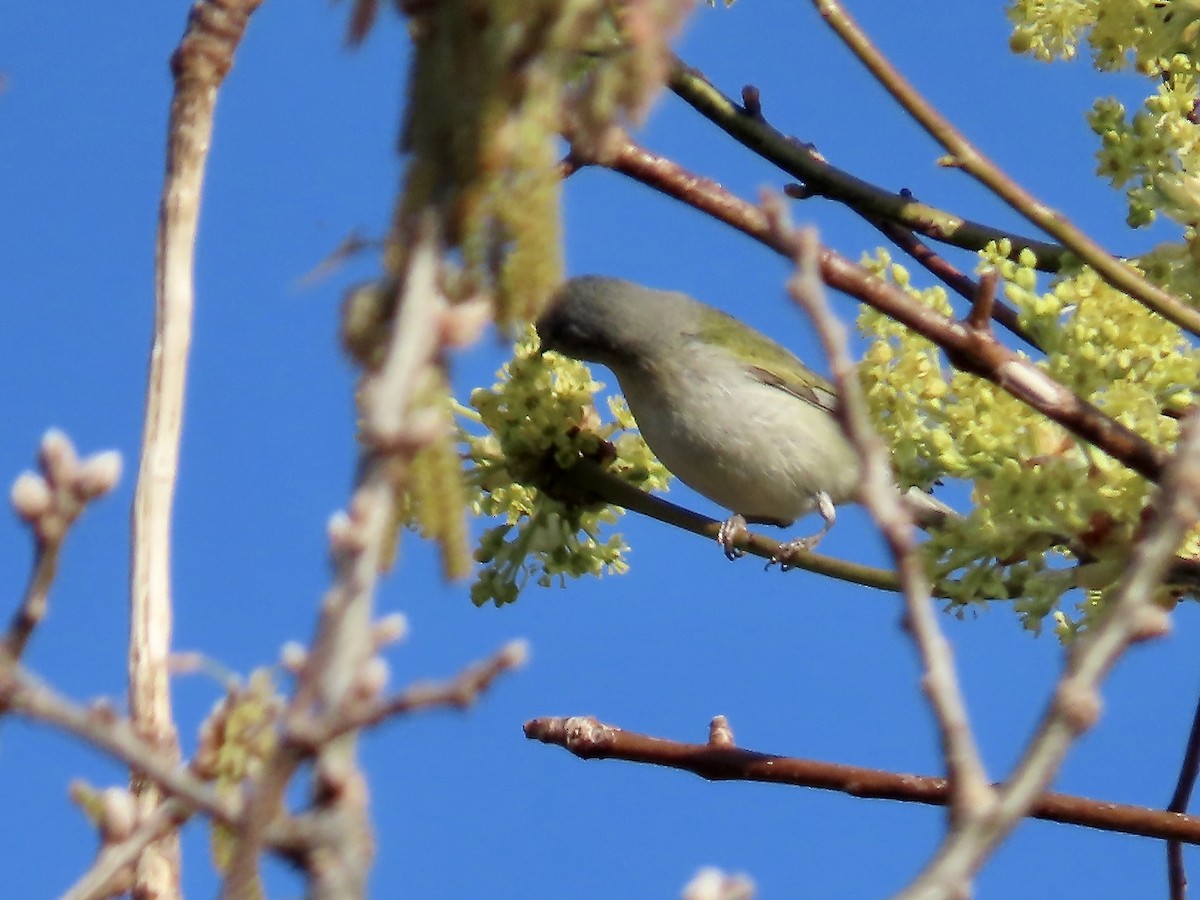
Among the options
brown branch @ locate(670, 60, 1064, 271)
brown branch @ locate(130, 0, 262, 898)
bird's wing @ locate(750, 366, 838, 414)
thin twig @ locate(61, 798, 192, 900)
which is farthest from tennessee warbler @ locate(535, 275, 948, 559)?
thin twig @ locate(61, 798, 192, 900)

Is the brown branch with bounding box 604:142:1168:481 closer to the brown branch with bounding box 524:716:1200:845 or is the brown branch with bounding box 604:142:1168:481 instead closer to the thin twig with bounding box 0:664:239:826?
the brown branch with bounding box 524:716:1200:845

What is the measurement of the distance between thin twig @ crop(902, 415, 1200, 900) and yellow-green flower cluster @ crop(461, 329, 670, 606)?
280 centimetres

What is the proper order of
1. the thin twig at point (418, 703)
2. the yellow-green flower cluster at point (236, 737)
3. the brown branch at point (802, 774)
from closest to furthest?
the thin twig at point (418, 703) → the yellow-green flower cluster at point (236, 737) → the brown branch at point (802, 774)

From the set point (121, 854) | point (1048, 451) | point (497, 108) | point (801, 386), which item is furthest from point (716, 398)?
point (497, 108)

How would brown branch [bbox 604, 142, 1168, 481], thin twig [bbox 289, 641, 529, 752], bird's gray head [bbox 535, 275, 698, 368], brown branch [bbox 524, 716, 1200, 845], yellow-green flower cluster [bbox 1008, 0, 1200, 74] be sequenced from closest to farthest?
1. thin twig [bbox 289, 641, 529, 752]
2. brown branch [bbox 604, 142, 1168, 481]
3. brown branch [bbox 524, 716, 1200, 845]
4. yellow-green flower cluster [bbox 1008, 0, 1200, 74]
5. bird's gray head [bbox 535, 275, 698, 368]

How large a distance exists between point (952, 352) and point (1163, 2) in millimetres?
1842

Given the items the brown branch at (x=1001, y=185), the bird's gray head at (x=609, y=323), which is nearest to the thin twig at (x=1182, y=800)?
the brown branch at (x=1001, y=185)

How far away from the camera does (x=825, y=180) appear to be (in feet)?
12.2

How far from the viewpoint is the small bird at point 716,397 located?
5.89 m

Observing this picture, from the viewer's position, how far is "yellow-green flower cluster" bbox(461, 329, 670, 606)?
4004 mm

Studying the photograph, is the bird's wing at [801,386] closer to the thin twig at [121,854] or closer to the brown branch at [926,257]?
the brown branch at [926,257]

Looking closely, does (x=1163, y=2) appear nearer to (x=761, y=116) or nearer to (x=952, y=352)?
(x=761, y=116)

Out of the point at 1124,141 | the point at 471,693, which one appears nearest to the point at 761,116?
the point at 1124,141

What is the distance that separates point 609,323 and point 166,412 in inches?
190
